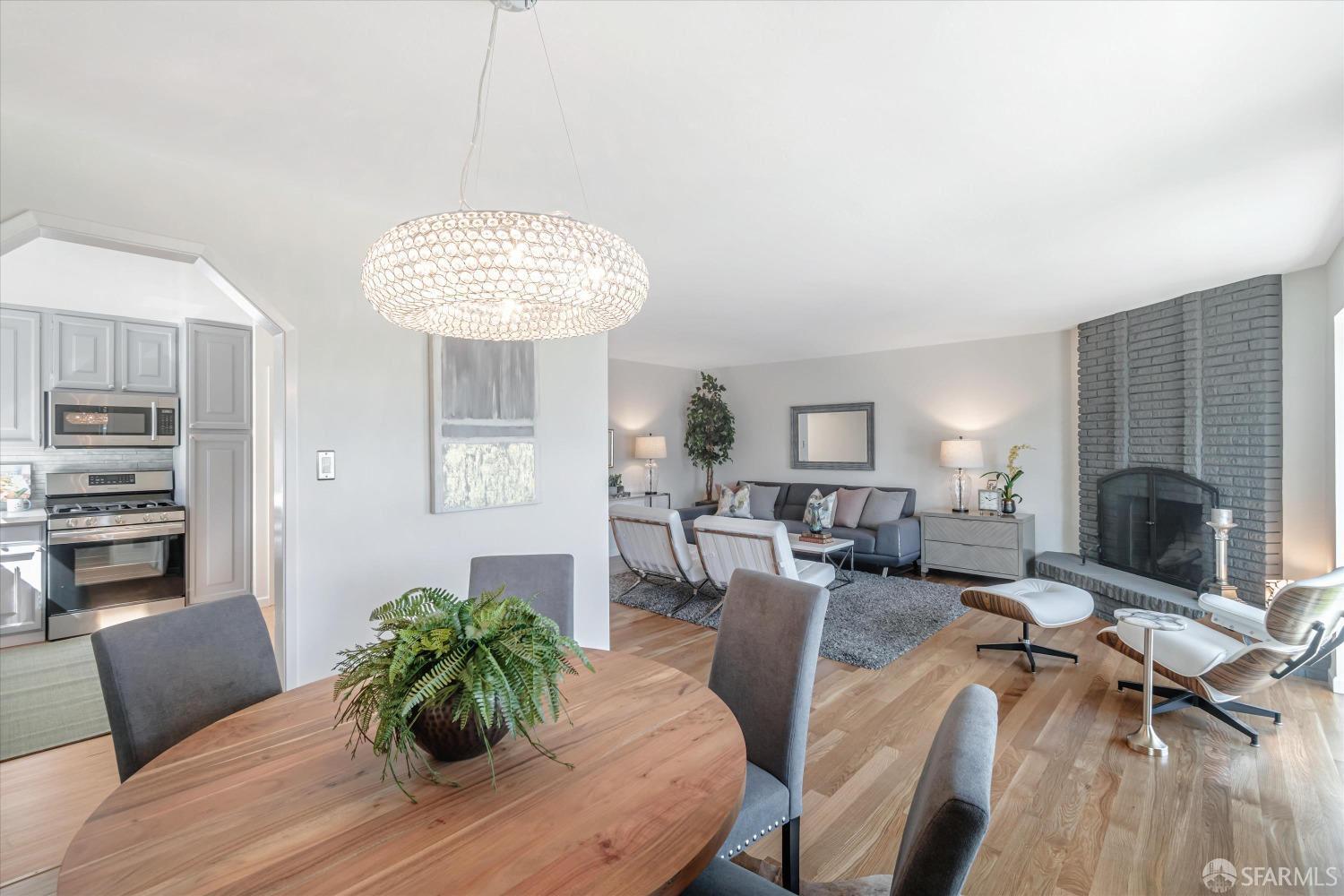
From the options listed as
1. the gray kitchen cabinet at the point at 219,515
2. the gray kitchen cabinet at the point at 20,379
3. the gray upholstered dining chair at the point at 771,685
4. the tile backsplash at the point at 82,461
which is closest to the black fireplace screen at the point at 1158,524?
the gray upholstered dining chair at the point at 771,685

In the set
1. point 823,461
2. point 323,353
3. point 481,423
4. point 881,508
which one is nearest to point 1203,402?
point 881,508

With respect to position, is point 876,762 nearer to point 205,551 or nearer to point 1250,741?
point 1250,741

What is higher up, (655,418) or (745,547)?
(655,418)

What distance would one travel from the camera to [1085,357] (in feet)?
17.0

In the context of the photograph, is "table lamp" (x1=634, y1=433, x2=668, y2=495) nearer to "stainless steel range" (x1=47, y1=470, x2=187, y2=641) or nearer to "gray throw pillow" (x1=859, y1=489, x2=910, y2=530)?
"gray throw pillow" (x1=859, y1=489, x2=910, y2=530)

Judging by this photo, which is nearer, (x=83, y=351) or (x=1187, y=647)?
(x=1187, y=647)

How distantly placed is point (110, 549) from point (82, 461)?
735mm

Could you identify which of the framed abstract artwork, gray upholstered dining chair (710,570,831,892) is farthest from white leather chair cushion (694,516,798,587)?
gray upholstered dining chair (710,570,831,892)

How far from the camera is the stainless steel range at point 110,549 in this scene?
3504 mm

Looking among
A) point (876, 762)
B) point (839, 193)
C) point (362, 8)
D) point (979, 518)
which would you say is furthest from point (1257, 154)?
point (979, 518)

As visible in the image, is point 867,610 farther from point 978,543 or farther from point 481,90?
point 481,90

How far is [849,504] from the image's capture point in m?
6.29

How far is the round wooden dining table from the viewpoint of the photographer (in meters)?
0.84

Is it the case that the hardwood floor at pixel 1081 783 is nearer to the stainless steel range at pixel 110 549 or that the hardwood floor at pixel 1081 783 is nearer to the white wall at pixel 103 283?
the stainless steel range at pixel 110 549
